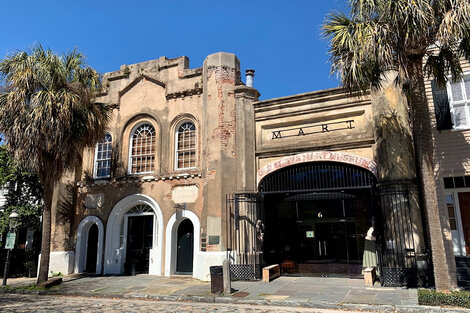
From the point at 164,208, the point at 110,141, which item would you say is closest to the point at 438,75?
the point at 164,208

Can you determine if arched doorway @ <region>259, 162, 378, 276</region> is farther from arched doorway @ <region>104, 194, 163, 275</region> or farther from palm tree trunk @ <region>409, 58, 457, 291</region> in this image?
arched doorway @ <region>104, 194, 163, 275</region>

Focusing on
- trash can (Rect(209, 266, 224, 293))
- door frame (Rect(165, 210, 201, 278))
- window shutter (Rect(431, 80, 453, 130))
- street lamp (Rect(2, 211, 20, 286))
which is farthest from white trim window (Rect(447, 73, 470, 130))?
street lamp (Rect(2, 211, 20, 286))

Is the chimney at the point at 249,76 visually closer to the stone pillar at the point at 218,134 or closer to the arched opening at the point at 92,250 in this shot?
the stone pillar at the point at 218,134

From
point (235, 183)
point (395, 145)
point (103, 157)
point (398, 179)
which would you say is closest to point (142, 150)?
point (103, 157)

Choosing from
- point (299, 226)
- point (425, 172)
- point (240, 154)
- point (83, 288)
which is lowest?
point (83, 288)

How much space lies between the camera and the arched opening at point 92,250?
17469 mm

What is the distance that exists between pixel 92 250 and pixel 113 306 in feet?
27.1

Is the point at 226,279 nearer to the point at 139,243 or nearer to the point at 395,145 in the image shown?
the point at 395,145

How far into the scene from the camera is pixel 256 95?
1534cm

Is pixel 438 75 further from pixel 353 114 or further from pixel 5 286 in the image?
pixel 5 286

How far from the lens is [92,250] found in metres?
17.7

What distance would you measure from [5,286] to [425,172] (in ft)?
48.3

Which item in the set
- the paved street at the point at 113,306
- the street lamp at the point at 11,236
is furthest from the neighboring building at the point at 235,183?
the paved street at the point at 113,306

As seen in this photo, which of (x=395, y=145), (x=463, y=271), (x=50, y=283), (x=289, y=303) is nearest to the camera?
(x=289, y=303)
